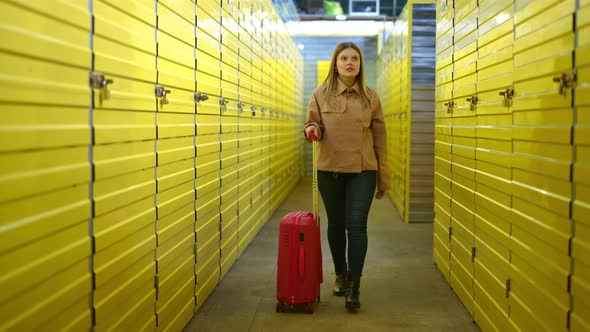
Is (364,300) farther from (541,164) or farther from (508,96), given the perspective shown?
Answer: (541,164)

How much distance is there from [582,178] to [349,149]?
5.53ft

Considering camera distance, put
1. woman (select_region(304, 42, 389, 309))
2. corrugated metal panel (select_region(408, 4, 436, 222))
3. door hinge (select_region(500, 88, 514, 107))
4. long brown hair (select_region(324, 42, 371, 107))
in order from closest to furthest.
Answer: door hinge (select_region(500, 88, 514, 107)), woman (select_region(304, 42, 389, 309)), long brown hair (select_region(324, 42, 371, 107)), corrugated metal panel (select_region(408, 4, 436, 222))

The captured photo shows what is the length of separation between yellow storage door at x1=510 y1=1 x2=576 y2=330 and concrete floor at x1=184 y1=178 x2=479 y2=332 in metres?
0.86

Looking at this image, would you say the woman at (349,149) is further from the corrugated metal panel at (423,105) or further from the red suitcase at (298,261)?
the corrugated metal panel at (423,105)

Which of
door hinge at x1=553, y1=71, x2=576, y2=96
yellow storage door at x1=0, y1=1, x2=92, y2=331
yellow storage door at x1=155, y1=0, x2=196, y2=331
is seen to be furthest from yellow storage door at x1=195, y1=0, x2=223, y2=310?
door hinge at x1=553, y1=71, x2=576, y2=96

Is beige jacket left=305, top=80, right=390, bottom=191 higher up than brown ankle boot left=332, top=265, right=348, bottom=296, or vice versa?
beige jacket left=305, top=80, right=390, bottom=191

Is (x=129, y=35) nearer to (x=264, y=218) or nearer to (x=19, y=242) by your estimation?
(x=19, y=242)

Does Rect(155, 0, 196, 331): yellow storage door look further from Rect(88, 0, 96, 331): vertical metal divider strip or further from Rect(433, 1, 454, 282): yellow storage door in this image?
Rect(433, 1, 454, 282): yellow storage door

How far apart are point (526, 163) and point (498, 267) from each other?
66cm

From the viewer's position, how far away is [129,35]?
2.19 m

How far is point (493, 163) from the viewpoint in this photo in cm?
282

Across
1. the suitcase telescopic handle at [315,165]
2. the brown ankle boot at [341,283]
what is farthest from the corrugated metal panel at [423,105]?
the suitcase telescopic handle at [315,165]

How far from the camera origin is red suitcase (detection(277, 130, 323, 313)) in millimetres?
3285

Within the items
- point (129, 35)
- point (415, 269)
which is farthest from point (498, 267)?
point (129, 35)
